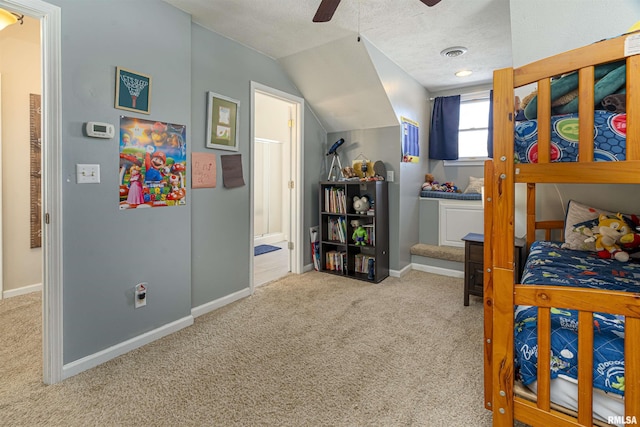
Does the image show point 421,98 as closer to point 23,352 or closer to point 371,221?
point 371,221

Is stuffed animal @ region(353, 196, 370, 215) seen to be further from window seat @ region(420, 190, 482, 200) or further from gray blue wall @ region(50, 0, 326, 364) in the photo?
gray blue wall @ region(50, 0, 326, 364)

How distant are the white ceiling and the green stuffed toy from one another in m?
1.78

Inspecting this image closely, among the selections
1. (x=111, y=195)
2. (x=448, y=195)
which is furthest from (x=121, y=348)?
(x=448, y=195)

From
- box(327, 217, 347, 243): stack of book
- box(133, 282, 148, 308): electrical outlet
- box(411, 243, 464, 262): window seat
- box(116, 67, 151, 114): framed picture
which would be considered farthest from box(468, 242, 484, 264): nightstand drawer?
box(116, 67, 151, 114): framed picture

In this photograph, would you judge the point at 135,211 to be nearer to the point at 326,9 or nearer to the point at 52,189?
the point at 52,189

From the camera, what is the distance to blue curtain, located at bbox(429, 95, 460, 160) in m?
4.02

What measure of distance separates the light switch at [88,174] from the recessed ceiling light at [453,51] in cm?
300

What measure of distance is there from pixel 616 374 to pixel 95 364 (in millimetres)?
2440

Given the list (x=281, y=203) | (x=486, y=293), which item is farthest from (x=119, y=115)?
(x=281, y=203)

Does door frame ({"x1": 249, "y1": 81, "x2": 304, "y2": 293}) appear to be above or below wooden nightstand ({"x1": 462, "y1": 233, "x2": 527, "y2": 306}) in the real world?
above

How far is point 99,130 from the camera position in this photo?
187 cm

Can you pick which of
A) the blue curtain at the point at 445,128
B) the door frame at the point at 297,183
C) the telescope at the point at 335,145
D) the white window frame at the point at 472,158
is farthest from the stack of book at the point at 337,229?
the white window frame at the point at 472,158

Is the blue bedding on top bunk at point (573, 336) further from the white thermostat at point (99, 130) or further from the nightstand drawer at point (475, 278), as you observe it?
the white thermostat at point (99, 130)

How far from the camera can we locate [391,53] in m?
3.10
